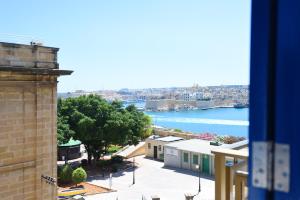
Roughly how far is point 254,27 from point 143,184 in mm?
27003

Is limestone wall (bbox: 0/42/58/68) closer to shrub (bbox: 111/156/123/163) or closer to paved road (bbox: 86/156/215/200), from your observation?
paved road (bbox: 86/156/215/200)

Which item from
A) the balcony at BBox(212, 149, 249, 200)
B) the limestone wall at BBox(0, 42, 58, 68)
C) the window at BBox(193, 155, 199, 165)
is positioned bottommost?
the window at BBox(193, 155, 199, 165)

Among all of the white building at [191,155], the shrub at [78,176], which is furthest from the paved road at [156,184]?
the shrub at [78,176]

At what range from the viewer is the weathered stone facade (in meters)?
11.1

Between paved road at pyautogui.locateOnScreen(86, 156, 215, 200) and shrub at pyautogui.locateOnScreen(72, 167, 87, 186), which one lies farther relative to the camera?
shrub at pyautogui.locateOnScreen(72, 167, 87, 186)

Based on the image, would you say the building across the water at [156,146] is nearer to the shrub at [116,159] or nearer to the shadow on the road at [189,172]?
the shadow on the road at [189,172]

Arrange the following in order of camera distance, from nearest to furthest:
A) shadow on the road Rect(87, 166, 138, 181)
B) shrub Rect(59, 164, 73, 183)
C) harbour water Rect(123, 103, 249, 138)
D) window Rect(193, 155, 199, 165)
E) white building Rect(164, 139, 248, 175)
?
shrub Rect(59, 164, 73, 183), shadow on the road Rect(87, 166, 138, 181), white building Rect(164, 139, 248, 175), window Rect(193, 155, 199, 165), harbour water Rect(123, 103, 249, 138)

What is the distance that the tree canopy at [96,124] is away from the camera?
29.3 m

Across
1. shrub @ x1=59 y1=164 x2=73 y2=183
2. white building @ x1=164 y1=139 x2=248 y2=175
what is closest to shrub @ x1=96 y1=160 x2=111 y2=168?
white building @ x1=164 y1=139 x2=248 y2=175

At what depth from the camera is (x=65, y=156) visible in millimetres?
32656

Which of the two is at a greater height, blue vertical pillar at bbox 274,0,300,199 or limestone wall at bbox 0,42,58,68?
limestone wall at bbox 0,42,58,68

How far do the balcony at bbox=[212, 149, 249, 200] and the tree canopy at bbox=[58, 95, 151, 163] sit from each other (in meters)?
24.8

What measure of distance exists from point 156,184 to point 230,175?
951 inches

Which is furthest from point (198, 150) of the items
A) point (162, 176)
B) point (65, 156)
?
point (65, 156)
